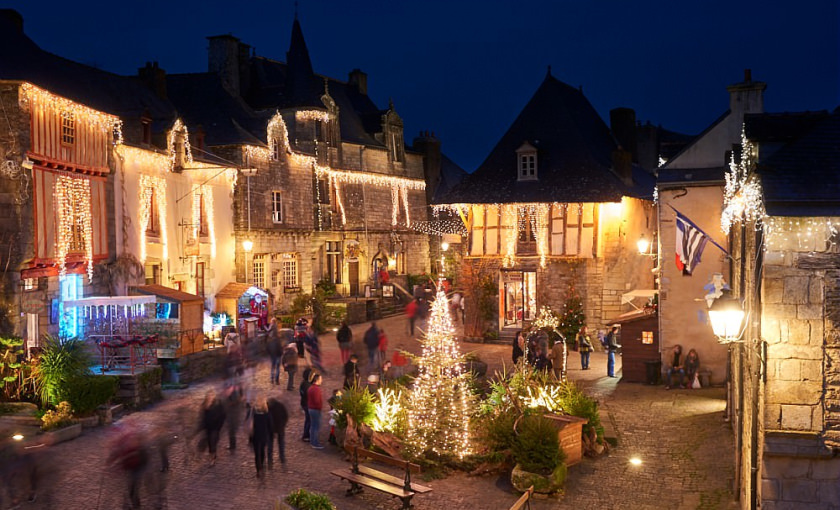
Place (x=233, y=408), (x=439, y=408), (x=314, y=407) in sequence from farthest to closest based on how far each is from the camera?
(x=233, y=408) → (x=314, y=407) → (x=439, y=408)

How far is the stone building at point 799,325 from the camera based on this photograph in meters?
7.84

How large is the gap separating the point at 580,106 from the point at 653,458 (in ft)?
61.3

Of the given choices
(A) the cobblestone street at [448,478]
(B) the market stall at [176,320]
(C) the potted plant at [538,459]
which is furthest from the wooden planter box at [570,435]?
(B) the market stall at [176,320]

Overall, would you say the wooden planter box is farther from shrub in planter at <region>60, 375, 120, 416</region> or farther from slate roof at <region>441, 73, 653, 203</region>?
slate roof at <region>441, 73, 653, 203</region>

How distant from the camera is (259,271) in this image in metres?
30.4

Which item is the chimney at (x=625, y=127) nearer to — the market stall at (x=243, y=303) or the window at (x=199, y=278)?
the market stall at (x=243, y=303)

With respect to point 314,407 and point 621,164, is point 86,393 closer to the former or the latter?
point 314,407

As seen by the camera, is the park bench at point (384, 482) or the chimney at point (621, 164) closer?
the park bench at point (384, 482)

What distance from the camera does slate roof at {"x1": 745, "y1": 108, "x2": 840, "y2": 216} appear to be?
25.2 ft

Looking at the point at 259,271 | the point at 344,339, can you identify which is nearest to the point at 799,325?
the point at 344,339

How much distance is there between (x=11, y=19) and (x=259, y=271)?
11.9 meters

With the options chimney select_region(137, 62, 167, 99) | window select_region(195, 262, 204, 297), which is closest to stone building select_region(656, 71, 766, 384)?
window select_region(195, 262, 204, 297)

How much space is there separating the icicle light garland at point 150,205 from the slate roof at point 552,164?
Result: 8.80m

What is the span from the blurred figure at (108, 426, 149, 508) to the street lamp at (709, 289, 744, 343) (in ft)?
23.4
